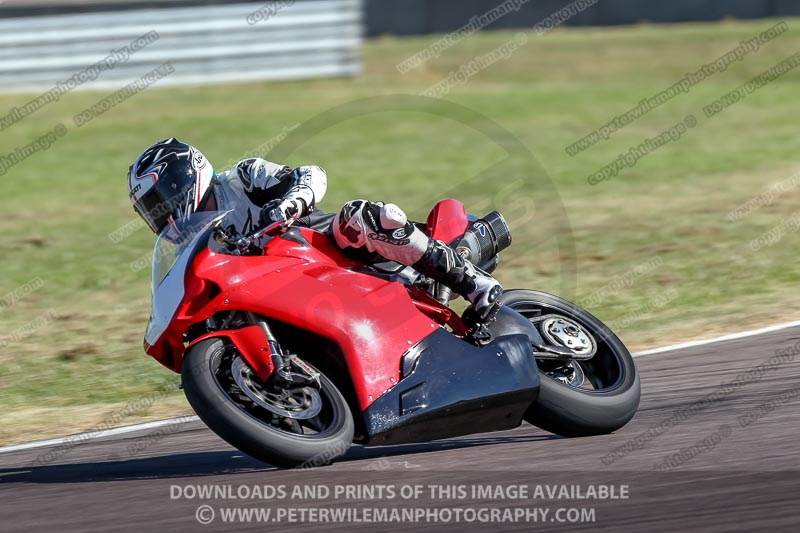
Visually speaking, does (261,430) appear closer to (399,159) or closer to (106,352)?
(106,352)

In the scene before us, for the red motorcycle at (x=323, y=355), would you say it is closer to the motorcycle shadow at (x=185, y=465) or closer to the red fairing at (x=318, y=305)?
the red fairing at (x=318, y=305)

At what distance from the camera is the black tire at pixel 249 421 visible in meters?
5.16

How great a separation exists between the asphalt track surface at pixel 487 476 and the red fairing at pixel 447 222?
106cm

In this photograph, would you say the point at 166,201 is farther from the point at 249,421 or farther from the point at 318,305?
the point at 249,421

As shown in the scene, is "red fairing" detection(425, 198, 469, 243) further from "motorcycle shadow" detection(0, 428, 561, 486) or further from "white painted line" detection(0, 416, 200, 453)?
"white painted line" detection(0, 416, 200, 453)

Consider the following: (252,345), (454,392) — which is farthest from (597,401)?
(252,345)

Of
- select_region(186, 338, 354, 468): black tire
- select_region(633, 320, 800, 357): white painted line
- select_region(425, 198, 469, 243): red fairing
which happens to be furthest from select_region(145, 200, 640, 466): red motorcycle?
select_region(633, 320, 800, 357): white painted line

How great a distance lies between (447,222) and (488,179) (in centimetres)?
1046

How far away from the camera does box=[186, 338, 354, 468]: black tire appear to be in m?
5.16

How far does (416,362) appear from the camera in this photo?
18.8 ft

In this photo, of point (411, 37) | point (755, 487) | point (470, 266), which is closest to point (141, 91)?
point (411, 37)

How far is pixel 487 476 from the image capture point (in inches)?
210

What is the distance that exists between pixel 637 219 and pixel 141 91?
13745mm

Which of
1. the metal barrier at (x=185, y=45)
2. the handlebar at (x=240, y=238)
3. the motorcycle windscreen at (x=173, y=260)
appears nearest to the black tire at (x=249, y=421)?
the motorcycle windscreen at (x=173, y=260)
